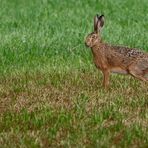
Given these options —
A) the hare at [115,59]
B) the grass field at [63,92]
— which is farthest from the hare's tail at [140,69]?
the grass field at [63,92]

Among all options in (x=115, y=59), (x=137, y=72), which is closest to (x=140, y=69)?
(x=137, y=72)

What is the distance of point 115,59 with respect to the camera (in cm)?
1012

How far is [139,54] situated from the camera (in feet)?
32.8

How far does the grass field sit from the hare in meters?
0.21

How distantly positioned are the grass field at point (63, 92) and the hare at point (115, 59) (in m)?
0.21

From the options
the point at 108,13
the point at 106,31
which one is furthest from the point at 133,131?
the point at 108,13

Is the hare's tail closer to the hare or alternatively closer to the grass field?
the hare

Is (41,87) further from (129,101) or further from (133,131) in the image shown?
(133,131)

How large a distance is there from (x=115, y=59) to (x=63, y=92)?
0.97m

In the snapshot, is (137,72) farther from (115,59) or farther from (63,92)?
(63,92)

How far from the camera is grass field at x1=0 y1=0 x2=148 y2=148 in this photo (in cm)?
764

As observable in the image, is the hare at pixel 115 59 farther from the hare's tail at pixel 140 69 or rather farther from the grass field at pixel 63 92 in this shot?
the grass field at pixel 63 92

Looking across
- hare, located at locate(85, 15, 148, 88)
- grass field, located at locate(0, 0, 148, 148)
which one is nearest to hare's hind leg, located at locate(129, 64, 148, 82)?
hare, located at locate(85, 15, 148, 88)

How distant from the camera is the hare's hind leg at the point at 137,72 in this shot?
9891mm
